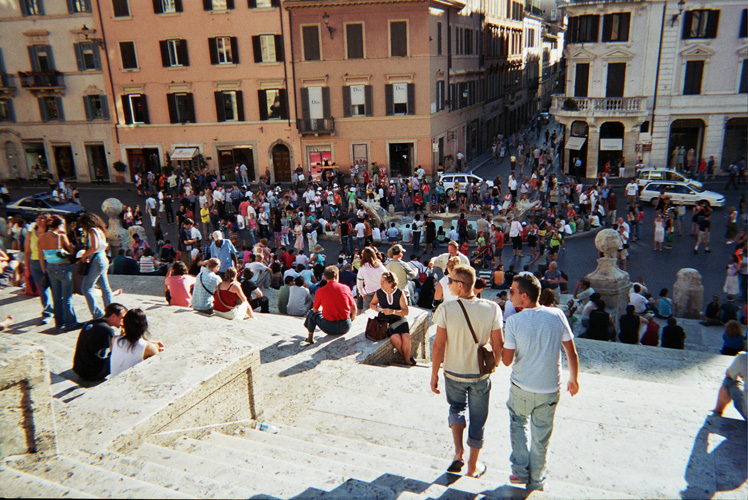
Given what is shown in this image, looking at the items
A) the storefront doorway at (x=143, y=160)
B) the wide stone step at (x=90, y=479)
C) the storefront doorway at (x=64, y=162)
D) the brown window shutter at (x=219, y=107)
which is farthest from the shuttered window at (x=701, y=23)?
the storefront doorway at (x=64, y=162)

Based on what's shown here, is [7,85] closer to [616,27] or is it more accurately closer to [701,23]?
[616,27]

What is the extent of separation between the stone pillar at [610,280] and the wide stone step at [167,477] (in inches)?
390

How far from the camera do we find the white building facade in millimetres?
30828

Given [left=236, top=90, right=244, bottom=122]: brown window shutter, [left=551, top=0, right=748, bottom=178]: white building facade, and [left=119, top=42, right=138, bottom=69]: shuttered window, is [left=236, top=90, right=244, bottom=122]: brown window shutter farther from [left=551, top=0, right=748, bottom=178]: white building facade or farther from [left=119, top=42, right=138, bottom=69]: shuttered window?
[left=551, top=0, right=748, bottom=178]: white building facade

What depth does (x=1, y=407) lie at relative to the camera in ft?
12.1

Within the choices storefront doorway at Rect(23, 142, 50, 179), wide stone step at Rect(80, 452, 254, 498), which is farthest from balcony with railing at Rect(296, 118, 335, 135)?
wide stone step at Rect(80, 452, 254, 498)

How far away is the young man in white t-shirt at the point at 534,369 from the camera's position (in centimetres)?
429

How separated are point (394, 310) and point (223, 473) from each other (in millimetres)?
3651

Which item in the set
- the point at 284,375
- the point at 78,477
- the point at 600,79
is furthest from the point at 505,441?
the point at 600,79

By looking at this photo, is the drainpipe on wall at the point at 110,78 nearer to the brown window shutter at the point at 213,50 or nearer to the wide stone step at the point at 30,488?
the brown window shutter at the point at 213,50

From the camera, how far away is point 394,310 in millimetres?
7266

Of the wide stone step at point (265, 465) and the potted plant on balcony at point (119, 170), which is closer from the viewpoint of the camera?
the wide stone step at point (265, 465)

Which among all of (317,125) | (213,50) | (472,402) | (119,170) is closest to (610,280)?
(472,402)

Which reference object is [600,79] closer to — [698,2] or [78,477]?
[698,2]
